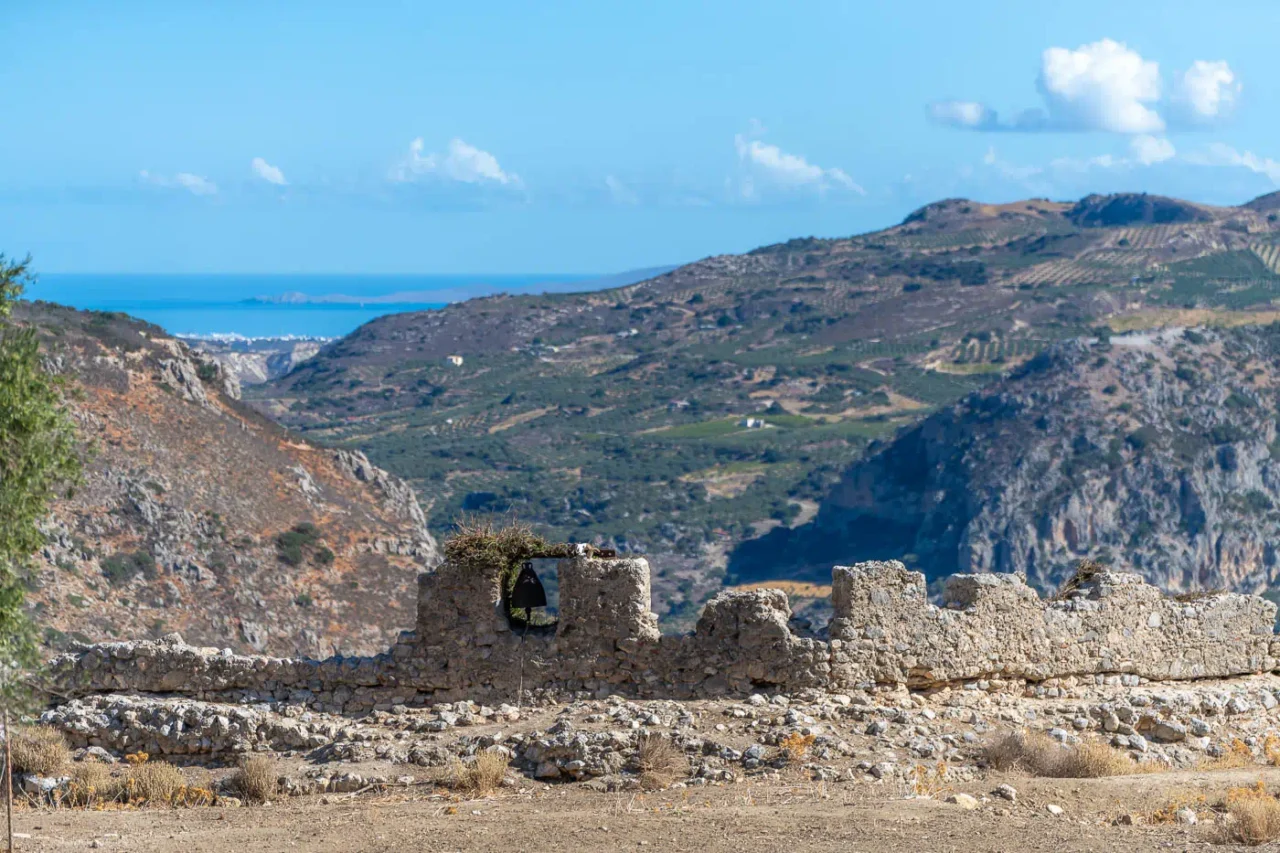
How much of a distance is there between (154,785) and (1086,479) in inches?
3600

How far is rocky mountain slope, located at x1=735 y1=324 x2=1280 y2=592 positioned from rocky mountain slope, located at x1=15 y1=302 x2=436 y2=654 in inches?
1819

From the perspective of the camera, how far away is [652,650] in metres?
15.7

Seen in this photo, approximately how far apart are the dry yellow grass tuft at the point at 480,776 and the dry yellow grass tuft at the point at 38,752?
3.66 meters

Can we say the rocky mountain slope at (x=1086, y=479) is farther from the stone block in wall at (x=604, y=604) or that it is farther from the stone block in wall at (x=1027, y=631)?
the stone block in wall at (x=604, y=604)

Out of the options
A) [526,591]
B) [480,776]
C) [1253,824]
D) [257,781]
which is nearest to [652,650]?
[526,591]

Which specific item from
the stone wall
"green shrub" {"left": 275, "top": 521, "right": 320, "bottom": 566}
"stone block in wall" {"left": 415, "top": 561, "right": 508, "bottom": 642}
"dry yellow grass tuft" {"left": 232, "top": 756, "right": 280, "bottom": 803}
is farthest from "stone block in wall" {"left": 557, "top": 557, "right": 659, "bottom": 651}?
"green shrub" {"left": 275, "top": 521, "right": 320, "bottom": 566}

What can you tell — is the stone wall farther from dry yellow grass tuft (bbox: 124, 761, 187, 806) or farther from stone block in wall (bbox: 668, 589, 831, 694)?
dry yellow grass tuft (bbox: 124, 761, 187, 806)

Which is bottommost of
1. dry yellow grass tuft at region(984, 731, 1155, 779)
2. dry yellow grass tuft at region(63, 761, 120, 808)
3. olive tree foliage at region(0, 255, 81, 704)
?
dry yellow grass tuft at region(63, 761, 120, 808)

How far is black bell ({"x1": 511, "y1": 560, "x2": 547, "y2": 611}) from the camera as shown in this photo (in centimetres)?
1622

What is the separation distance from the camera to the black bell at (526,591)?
53.2 ft

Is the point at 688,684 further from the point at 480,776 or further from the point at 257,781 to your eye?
the point at 257,781

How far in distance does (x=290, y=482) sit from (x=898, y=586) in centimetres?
3886

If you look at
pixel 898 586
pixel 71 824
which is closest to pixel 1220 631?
pixel 898 586

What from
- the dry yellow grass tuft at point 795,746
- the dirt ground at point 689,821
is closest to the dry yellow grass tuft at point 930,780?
the dirt ground at point 689,821
